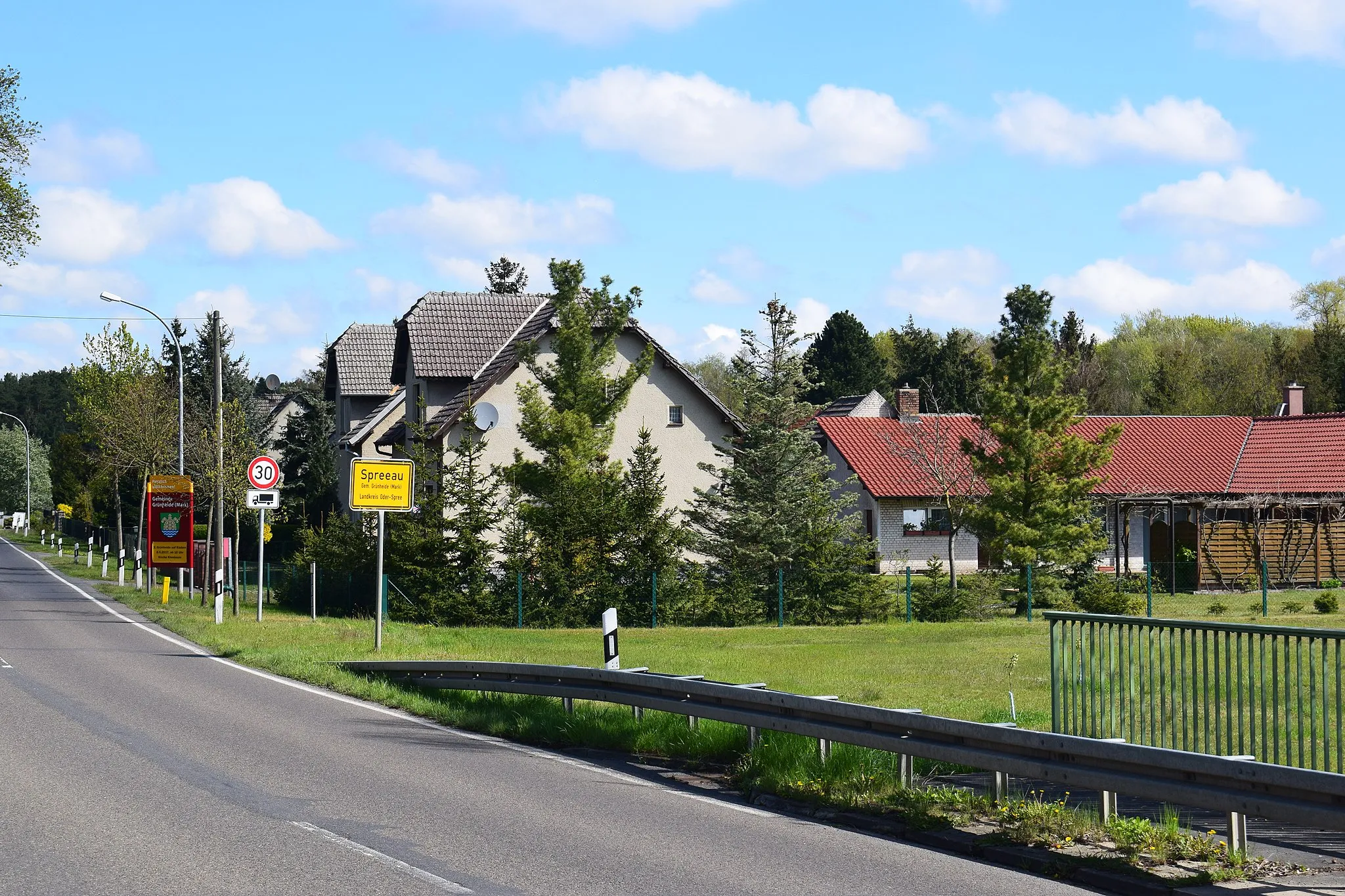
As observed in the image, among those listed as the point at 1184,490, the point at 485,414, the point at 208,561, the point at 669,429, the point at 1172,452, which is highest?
the point at 485,414

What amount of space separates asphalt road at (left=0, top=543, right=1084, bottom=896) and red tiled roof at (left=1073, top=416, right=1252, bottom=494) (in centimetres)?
4476

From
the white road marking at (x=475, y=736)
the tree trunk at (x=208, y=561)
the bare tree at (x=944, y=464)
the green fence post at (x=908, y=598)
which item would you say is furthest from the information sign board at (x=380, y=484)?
the bare tree at (x=944, y=464)

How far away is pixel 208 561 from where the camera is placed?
37812 mm

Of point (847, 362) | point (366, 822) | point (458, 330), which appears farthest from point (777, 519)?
point (847, 362)

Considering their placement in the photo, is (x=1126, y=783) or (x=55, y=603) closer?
(x=1126, y=783)

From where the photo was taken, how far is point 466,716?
1467cm

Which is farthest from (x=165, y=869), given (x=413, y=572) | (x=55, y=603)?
(x=55, y=603)

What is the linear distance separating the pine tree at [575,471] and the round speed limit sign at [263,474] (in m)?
6.67

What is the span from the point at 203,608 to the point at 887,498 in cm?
2609

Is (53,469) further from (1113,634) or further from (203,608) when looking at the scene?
(1113,634)

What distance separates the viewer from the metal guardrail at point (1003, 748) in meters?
7.17

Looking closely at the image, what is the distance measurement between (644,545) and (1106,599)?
10869 mm

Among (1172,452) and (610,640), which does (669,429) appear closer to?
(1172,452)

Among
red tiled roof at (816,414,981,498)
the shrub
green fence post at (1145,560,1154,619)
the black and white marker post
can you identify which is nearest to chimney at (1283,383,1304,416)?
red tiled roof at (816,414,981,498)
